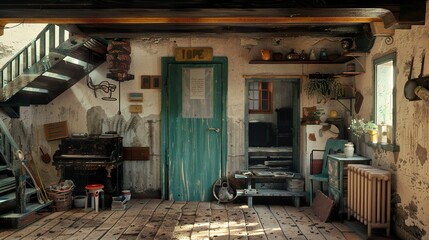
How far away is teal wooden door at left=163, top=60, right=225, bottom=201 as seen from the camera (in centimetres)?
733

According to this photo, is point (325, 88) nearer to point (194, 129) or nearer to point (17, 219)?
point (194, 129)

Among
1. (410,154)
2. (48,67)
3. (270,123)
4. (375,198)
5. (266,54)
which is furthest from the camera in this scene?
(270,123)

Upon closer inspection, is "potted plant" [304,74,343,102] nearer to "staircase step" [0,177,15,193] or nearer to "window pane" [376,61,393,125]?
"window pane" [376,61,393,125]

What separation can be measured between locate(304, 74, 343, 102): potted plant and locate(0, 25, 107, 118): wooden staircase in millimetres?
3767

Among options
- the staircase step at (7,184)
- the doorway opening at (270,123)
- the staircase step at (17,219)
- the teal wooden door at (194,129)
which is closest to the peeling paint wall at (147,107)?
the teal wooden door at (194,129)

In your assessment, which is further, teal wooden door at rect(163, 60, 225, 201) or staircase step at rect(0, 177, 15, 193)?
teal wooden door at rect(163, 60, 225, 201)

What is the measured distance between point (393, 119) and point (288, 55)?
239 centimetres

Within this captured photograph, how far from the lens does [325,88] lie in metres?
7.07

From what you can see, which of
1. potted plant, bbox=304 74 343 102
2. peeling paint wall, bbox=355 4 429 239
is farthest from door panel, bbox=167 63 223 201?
peeling paint wall, bbox=355 4 429 239

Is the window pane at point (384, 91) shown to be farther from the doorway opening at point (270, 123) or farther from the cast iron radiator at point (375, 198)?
the doorway opening at point (270, 123)

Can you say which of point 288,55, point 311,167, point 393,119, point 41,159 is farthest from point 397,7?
point 41,159

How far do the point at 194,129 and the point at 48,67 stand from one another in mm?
2714

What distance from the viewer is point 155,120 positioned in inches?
293

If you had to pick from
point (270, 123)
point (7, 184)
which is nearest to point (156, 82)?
point (7, 184)
